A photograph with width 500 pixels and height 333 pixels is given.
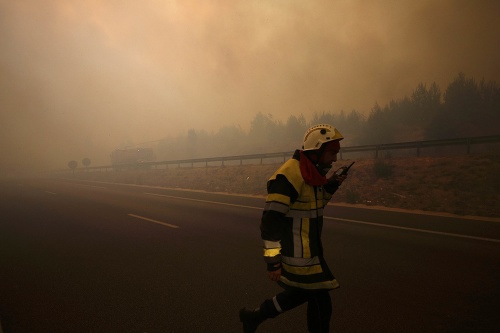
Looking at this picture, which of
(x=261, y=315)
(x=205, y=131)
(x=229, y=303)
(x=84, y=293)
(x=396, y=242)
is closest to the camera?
(x=261, y=315)

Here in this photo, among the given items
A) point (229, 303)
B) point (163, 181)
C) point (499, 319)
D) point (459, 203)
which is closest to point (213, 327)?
point (229, 303)

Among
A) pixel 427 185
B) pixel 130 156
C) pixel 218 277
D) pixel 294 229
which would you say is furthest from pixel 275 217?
pixel 130 156

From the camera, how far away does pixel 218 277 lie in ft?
14.5

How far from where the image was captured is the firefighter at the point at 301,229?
7.28 feet

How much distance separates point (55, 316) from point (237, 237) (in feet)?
12.7

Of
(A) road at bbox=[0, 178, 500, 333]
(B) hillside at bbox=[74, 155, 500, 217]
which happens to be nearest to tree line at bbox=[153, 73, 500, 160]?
(B) hillside at bbox=[74, 155, 500, 217]

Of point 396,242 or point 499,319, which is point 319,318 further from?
point 396,242

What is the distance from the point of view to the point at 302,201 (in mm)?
2305

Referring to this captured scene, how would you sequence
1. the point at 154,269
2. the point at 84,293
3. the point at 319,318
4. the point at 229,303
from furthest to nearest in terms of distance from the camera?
1. the point at 154,269
2. the point at 84,293
3. the point at 229,303
4. the point at 319,318

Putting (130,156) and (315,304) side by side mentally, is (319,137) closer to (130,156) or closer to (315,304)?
(315,304)

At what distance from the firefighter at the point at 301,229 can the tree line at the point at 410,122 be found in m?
35.0

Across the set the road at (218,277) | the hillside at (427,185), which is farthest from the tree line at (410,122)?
the road at (218,277)

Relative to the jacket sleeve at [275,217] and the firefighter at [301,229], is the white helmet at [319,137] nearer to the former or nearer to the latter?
the firefighter at [301,229]

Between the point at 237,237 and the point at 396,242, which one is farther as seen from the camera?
the point at 237,237
